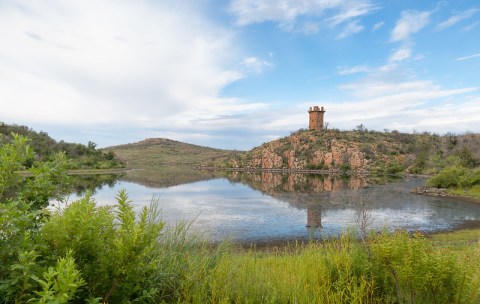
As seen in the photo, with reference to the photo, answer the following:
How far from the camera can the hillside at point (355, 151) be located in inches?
3041

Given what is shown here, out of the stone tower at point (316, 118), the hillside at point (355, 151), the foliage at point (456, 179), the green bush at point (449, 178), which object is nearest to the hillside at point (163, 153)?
the hillside at point (355, 151)

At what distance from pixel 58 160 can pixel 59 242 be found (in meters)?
0.95

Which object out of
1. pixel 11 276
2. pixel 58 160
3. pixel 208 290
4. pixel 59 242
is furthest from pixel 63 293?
pixel 208 290

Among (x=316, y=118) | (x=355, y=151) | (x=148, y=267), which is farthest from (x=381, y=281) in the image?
(x=316, y=118)

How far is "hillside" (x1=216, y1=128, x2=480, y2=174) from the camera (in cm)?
7725

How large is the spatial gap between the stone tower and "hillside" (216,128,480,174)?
3.75 metres

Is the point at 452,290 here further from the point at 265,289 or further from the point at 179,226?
the point at 179,226

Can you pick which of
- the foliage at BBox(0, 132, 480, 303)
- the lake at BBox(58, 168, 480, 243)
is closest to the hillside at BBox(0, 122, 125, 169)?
the lake at BBox(58, 168, 480, 243)

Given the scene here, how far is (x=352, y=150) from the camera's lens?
89.3 m

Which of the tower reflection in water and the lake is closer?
the lake

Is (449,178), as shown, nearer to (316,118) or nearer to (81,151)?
(316,118)

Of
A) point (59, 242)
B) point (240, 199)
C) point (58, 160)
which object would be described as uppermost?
point (58, 160)

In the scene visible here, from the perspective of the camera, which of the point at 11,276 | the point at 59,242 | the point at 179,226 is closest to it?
the point at 11,276

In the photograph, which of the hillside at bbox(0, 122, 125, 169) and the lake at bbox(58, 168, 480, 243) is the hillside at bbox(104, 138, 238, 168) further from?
the lake at bbox(58, 168, 480, 243)
